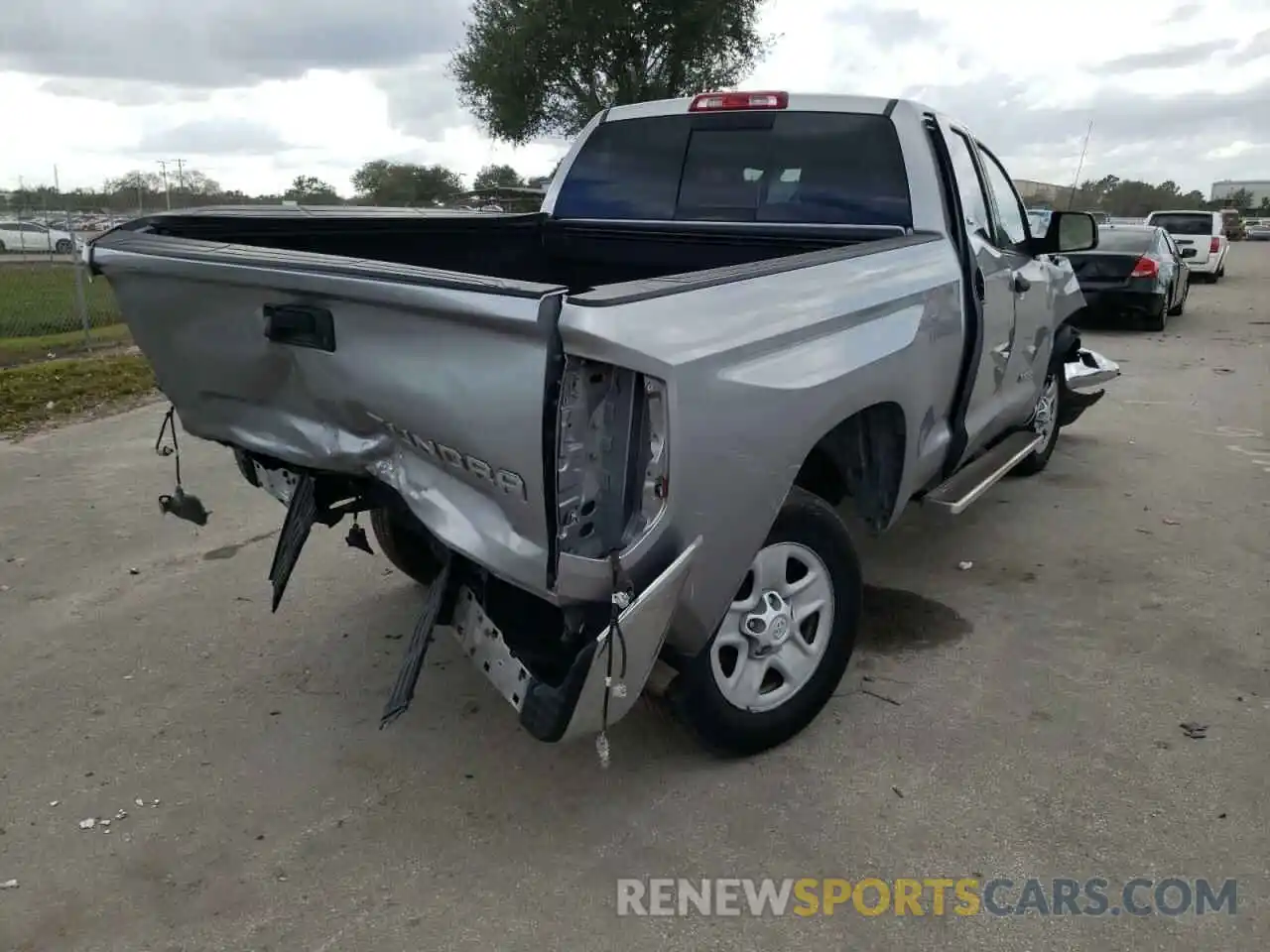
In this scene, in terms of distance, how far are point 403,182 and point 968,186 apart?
3143 centimetres

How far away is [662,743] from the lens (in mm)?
3408

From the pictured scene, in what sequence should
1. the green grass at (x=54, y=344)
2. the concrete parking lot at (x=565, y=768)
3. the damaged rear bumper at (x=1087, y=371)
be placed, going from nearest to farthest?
1. the concrete parking lot at (x=565, y=768)
2. the damaged rear bumper at (x=1087, y=371)
3. the green grass at (x=54, y=344)

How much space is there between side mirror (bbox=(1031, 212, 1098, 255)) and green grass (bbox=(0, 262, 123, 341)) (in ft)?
28.4

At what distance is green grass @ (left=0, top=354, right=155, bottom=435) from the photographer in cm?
793

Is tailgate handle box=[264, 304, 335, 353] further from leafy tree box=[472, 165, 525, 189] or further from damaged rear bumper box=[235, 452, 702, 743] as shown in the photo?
leafy tree box=[472, 165, 525, 189]

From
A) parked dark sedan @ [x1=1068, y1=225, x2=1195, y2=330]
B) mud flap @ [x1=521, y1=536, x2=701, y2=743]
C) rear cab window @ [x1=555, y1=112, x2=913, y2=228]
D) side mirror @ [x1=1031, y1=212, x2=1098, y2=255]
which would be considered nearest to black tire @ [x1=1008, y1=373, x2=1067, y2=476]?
side mirror @ [x1=1031, y1=212, x2=1098, y2=255]

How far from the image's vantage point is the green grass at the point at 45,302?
12.1m

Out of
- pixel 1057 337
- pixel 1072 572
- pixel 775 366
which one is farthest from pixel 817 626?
pixel 1057 337

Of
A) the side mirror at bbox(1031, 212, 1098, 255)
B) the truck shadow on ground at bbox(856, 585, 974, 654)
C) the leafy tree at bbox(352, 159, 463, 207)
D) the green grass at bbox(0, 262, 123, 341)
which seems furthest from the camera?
the leafy tree at bbox(352, 159, 463, 207)

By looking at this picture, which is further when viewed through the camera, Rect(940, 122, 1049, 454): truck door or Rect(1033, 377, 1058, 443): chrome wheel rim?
Rect(1033, 377, 1058, 443): chrome wheel rim

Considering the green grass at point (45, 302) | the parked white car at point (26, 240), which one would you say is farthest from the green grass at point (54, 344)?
the parked white car at point (26, 240)

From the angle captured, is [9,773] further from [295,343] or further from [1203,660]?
[1203,660]

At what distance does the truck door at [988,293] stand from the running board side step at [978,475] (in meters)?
0.11

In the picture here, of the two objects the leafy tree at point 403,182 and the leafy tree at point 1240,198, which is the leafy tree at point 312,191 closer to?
the leafy tree at point 403,182
